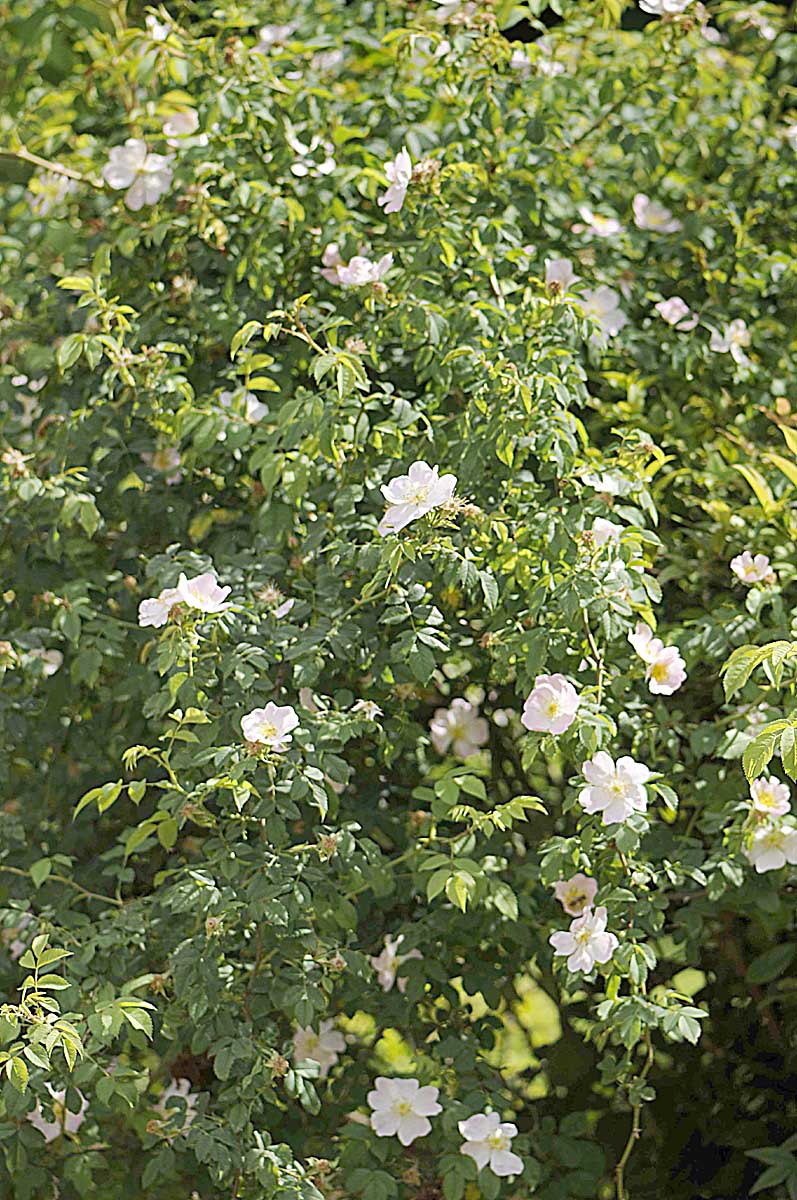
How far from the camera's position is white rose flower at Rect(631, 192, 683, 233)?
1983 mm

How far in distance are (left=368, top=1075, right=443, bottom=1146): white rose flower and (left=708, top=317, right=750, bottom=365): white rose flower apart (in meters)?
0.97

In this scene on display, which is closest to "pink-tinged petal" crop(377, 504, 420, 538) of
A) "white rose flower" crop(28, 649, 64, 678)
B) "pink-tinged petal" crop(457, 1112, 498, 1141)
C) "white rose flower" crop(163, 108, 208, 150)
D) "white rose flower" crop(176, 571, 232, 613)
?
"white rose flower" crop(176, 571, 232, 613)

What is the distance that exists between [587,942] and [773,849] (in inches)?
9.3

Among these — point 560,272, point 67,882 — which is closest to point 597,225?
point 560,272

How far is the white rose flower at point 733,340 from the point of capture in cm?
179

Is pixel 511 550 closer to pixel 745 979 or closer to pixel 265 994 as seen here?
pixel 265 994

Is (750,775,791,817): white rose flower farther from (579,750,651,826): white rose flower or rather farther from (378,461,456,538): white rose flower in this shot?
(378,461,456,538): white rose flower

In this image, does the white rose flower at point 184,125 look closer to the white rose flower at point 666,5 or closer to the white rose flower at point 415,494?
the white rose flower at point 666,5

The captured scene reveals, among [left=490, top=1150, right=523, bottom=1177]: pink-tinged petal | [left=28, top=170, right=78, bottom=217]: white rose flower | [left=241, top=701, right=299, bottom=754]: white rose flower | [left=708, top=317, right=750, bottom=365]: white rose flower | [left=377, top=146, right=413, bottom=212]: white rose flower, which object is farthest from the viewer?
[left=28, top=170, right=78, bottom=217]: white rose flower

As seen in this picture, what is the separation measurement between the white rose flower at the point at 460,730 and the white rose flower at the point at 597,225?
0.67m

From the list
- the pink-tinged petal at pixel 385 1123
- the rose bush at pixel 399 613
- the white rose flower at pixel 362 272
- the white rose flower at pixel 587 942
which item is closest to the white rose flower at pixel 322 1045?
the rose bush at pixel 399 613

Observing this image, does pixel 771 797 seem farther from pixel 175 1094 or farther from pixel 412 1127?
pixel 175 1094

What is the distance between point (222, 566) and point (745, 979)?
887mm

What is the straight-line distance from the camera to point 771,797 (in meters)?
1.45
